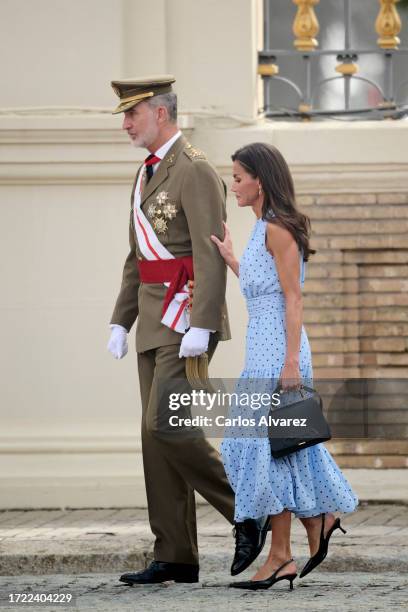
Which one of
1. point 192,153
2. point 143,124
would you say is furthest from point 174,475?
point 143,124

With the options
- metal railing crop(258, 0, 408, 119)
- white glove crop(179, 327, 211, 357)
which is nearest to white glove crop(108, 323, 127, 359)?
white glove crop(179, 327, 211, 357)

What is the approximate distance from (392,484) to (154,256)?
281 centimetres

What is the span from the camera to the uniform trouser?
21.5ft

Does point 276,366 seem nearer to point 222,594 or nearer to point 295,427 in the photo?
point 295,427

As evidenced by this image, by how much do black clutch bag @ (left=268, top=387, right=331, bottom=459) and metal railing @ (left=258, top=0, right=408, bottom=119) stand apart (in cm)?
335

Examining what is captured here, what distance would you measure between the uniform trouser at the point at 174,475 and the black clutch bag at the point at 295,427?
1.13 ft

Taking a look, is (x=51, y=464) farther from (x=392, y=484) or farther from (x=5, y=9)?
(x=5, y=9)

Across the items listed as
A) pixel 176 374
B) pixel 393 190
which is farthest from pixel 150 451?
pixel 393 190

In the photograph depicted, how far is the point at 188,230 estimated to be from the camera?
669 centimetres

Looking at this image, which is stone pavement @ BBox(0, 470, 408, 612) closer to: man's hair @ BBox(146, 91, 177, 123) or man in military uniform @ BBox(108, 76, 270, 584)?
man in military uniform @ BBox(108, 76, 270, 584)

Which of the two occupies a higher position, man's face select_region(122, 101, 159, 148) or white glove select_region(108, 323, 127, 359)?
man's face select_region(122, 101, 159, 148)

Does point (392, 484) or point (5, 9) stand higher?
point (5, 9)

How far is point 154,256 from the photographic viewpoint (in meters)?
6.71

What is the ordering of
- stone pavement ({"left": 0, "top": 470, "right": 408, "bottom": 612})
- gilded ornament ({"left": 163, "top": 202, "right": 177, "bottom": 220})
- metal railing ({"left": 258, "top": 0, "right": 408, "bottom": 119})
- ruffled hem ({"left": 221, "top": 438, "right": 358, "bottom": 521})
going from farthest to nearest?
metal railing ({"left": 258, "top": 0, "right": 408, "bottom": 119}), gilded ornament ({"left": 163, "top": 202, "right": 177, "bottom": 220}), ruffled hem ({"left": 221, "top": 438, "right": 358, "bottom": 521}), stone pavement ({"left": 0, "top": 470, "right": 408, "bottom": 612})
